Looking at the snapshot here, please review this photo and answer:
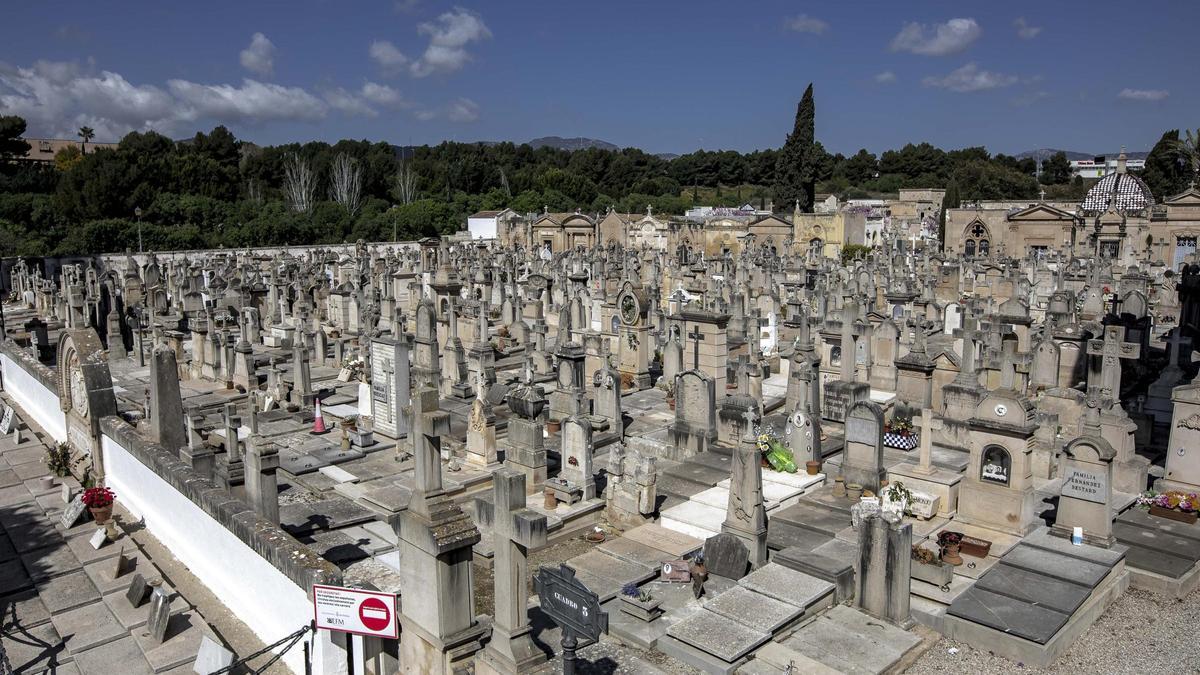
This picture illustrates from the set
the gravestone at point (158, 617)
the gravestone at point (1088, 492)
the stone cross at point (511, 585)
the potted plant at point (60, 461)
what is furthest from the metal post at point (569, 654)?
the potted plant at point (60, 461)

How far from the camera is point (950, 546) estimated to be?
400 inches

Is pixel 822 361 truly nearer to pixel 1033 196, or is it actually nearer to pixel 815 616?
pixel 815 616

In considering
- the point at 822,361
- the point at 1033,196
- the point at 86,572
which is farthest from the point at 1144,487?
the point at 1033,196

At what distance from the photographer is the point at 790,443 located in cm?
1391

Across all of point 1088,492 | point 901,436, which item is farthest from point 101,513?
point 1088,492

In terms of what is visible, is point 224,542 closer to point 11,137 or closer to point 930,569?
point 930,569

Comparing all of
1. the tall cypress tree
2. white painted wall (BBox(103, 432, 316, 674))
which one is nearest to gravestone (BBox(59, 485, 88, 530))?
white painted wall (BBox(103, 432, 316, 674))

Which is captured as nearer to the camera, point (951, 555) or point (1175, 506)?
point (951, 555)

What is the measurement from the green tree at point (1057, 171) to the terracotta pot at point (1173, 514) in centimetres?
10849

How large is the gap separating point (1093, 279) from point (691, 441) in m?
26.0

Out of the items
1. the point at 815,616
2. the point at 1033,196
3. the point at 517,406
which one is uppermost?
the point at 1033,196

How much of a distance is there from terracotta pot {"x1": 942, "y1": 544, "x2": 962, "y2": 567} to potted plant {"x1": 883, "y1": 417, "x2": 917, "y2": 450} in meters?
5.03

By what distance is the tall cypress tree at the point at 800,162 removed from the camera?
2945 inches

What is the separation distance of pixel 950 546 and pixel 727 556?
9.10ft
